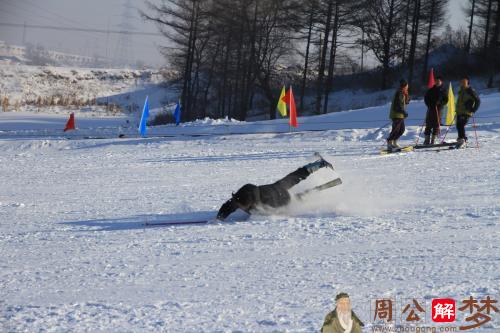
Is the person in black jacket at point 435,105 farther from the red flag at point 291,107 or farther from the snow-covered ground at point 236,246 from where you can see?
the red flag at point 291,107

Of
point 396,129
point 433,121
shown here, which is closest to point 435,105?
point 433,121

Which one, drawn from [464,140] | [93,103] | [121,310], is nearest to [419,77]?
[93,103]

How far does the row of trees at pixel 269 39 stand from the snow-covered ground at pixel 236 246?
70.0ft

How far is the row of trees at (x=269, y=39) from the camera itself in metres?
33.2

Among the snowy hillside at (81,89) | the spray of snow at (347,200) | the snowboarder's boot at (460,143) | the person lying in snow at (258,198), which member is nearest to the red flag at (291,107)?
the snowboarder's boot at (460,143)

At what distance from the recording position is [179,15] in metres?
32.9

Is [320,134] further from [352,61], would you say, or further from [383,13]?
[383,13]

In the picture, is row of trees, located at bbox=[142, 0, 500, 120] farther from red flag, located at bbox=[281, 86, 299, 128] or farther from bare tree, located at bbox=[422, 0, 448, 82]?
red flag, located at bbox=[281, 86, 299, 128]

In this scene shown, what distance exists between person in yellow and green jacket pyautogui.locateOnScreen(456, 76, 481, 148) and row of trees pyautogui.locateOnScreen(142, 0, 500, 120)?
61.3 feet

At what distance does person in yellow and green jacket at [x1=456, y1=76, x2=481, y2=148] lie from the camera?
14156mm

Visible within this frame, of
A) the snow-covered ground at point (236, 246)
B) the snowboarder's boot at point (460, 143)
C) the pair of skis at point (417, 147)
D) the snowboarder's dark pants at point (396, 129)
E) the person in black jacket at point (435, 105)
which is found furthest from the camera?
the person in black jacket at point (435, 105)

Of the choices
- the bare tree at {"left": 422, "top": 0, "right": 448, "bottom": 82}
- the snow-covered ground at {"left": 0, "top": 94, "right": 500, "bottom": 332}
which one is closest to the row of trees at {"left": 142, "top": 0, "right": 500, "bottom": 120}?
the bare tree at {"left": 422, "top": 0, "right": 448, "bottom": 82}

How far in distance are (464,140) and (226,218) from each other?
8.90 metres

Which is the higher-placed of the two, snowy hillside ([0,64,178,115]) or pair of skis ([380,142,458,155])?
snowy hillside ([0,64,178,115])
